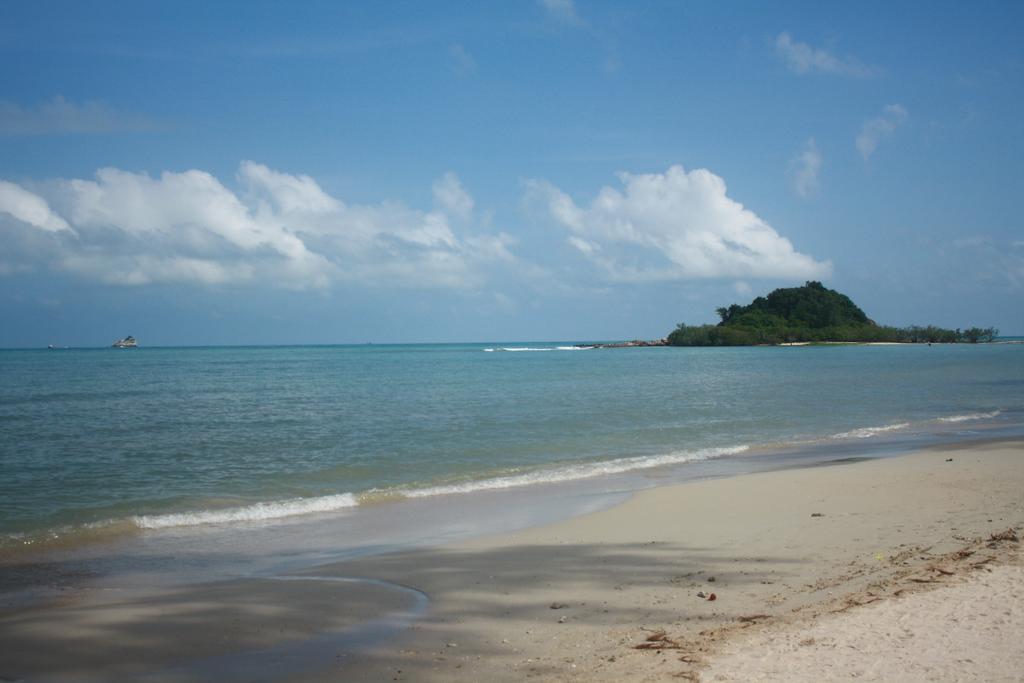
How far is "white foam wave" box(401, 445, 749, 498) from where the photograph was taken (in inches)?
596

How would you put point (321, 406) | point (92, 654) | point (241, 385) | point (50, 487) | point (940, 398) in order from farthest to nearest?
point (241, 385)
point (940, 398)
point (321, 406)
point (50, 487)
point (92, 654)

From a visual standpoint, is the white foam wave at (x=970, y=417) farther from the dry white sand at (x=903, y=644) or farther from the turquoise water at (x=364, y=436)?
the dry white sand at (x=903, y=644)

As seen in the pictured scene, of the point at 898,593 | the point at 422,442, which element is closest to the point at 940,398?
the point at 422,442

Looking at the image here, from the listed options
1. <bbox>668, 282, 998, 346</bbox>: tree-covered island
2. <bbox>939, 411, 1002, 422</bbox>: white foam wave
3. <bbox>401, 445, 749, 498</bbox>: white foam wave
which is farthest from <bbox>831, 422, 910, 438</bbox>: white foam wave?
<bbox>668, 282, 998, 346</bbox>: tree-covered island

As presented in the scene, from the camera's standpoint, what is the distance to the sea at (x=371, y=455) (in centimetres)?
1163

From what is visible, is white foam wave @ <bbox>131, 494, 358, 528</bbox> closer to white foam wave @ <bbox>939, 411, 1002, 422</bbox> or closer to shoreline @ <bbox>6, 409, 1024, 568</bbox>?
shoreline @ <bbox>6, 409, 1024, 568</bbox>

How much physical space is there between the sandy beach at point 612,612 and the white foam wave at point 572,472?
4.79m

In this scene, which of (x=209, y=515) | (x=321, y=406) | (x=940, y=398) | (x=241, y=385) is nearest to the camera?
(x=209, y=515)

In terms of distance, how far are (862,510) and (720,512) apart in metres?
2.04

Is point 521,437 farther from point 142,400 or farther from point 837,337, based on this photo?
point 837,337

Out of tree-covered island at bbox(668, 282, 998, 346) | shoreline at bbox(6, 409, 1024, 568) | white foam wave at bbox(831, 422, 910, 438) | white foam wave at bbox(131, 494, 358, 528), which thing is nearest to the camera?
Result: shoreline at bbox(6, 409, 1024, 568)

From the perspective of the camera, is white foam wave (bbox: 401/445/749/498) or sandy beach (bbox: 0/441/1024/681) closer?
sandy beach (bbox: 0/441/1024/681)

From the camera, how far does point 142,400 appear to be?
3675 centimetres

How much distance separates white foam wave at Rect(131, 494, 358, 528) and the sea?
0.15 ft
